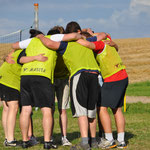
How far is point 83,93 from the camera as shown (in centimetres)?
658

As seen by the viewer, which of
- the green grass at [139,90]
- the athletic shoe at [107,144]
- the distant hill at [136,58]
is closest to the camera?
the athletic shoe at [107,144]

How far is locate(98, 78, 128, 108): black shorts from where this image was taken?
695cm

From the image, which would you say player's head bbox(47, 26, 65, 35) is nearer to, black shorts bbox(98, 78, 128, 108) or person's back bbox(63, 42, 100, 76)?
person's back bbox(63, 42, 100, 76)

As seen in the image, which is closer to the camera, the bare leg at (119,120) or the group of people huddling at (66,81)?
the group of people huddling at (66,81)

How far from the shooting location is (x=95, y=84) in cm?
672

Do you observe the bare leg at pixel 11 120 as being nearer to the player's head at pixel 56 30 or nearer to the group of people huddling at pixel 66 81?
the group of people huddling at pixel 66 81

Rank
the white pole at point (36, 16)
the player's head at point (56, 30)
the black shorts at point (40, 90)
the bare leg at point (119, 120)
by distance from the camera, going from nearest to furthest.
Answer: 1. the black shorts at point (40, 90)
2. the bare leg at point (119, 120)
3. the player's head at point (56, 30)
4. the white pole at point (36, 16)

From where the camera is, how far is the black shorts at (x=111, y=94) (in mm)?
6953

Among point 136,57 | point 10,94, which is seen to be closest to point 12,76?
point 10,94

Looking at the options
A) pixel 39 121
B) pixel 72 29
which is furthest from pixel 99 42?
pixel 39 121

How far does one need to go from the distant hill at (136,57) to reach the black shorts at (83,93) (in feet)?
67.8

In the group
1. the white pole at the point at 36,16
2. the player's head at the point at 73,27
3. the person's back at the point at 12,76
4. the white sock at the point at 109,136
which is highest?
the white pole at the point at 36,16

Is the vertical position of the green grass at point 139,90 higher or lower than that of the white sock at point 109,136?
lower

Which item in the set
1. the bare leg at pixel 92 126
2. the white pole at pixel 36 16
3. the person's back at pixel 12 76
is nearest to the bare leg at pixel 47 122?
the bare leg at pixel 92 126
